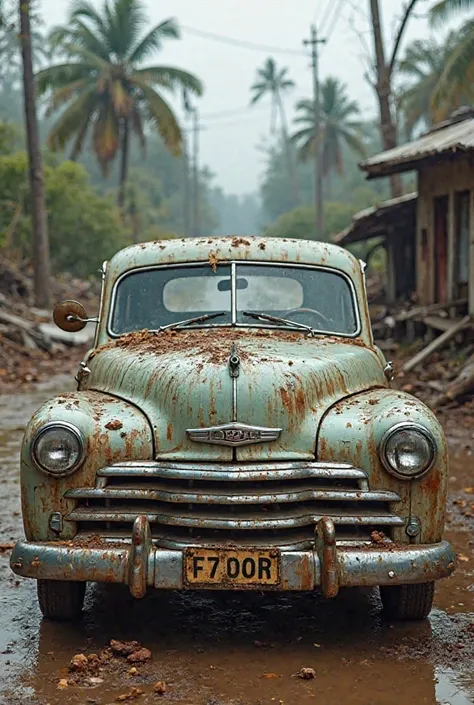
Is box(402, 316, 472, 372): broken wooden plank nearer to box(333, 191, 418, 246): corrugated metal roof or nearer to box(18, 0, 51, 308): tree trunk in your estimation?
box(333, 191, 418, 246): corrugated metal roof

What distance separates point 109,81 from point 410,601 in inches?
1150

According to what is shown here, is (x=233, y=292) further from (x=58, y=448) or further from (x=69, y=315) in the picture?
(x=58, y=448)

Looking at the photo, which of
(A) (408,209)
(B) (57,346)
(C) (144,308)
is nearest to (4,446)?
(C) (144,308)

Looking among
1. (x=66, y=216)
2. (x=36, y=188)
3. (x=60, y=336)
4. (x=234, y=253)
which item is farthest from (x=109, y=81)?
(x=234, y=253)

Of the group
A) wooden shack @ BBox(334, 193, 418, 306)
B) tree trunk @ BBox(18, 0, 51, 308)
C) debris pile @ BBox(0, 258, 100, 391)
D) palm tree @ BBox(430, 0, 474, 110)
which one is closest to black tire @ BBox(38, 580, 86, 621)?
debris pile @ BBox(0, 258, 100, 391)

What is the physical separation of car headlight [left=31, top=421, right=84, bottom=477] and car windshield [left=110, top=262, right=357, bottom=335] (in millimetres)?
1270

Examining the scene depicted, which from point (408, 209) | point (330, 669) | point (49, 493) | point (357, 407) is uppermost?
point (408, 209)

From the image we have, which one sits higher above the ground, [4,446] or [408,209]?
[408,209]

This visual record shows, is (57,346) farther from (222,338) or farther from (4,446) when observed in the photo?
(222,338)

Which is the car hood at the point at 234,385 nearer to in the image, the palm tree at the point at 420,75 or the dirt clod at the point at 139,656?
the dirt clod at the point at 139,656

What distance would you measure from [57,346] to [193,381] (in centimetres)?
1344

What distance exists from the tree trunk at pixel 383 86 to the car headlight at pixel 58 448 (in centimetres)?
1737

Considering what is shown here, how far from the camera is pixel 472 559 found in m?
5.70

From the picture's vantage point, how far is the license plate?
3.99m
